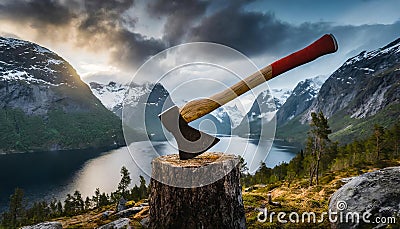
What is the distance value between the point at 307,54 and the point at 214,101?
6.41 ft

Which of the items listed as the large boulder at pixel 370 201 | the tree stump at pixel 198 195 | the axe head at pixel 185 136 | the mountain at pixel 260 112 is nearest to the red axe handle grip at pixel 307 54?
the mountain at pixel 260 112

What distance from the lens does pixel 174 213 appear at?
5.85 m

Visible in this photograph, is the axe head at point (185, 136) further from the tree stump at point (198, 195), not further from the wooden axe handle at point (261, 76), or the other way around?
the tree stump at point (198, 195)

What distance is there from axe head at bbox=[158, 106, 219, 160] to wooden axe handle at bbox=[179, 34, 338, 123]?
166mm

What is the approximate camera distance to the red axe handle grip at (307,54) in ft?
15.3

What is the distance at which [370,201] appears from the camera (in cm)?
730

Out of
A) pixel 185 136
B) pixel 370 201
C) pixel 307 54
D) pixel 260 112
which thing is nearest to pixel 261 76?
pixel 260 112

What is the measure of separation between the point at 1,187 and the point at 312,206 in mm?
112043

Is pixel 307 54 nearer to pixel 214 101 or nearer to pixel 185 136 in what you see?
pixel 214 101

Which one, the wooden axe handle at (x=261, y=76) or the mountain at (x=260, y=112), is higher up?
the wooden axe handle at (x=261, y=76)

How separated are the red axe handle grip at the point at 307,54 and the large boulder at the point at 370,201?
4651 millimetres

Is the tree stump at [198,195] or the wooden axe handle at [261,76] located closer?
the wooden axe handle at [261,76]

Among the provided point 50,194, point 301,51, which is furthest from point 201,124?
point 50,194

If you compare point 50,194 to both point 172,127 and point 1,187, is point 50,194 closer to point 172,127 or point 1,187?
point 1,187
